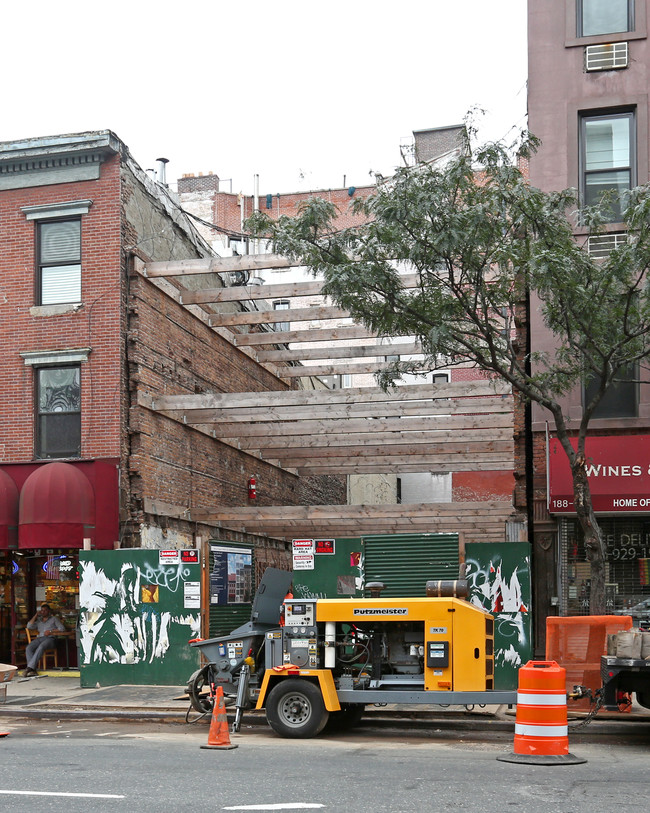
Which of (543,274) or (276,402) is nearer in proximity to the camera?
(543,274)

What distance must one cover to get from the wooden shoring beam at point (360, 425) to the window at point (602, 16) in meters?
7.10

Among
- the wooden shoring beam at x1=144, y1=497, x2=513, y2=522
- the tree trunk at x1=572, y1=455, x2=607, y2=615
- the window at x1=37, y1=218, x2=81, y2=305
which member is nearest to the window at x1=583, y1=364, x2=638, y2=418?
the wooden shoring beam at x1=144, y1=497, x2=513, y2=522

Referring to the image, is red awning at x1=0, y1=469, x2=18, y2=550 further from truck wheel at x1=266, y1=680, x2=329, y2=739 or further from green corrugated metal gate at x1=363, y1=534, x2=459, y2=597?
truck wheel at x1=266, y1=680, x2=329, y2=739

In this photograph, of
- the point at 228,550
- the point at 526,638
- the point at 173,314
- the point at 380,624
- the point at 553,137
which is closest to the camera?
the point at 380,624

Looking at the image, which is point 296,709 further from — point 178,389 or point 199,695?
point 178,389

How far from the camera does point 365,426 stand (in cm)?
2103

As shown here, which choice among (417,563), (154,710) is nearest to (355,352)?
(417,563)

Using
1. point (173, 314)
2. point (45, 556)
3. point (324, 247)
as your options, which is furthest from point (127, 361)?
point (324, 247)

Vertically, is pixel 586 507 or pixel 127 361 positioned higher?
pixel 127 361

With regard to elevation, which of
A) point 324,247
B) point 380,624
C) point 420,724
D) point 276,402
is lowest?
point 420,724

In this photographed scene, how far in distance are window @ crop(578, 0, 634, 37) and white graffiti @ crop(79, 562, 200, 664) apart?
1227 centimetres

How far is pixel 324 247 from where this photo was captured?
1506 cm

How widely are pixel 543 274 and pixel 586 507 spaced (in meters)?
3.33

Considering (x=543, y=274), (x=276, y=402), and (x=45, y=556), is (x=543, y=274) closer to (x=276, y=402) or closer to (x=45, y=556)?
(x=276, y=402)
